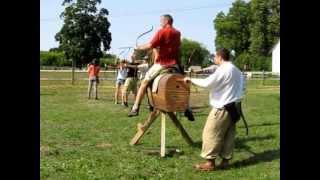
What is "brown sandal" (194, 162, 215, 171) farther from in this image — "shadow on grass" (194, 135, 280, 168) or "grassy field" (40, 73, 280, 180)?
"shadow on grass" (194, 135, 280, 168)

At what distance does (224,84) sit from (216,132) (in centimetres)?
66

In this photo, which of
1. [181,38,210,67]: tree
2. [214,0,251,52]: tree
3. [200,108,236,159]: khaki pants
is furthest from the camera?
[214,0,251,52]: tree

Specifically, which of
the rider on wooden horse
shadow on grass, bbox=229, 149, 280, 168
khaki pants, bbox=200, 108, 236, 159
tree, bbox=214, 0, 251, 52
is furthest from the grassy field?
tree, bbox=214, 0, 251, 52

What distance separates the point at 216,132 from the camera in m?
7.59

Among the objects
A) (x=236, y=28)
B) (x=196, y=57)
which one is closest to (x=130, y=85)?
(x=196, y=57)

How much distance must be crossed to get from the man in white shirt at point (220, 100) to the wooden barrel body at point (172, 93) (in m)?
0.82

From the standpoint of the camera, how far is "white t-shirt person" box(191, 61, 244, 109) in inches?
292

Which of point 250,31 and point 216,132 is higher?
point 250,31

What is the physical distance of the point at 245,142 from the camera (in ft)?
33.2

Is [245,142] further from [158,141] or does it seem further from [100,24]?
[100,24]

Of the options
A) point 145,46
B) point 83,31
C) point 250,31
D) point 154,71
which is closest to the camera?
point 145,46

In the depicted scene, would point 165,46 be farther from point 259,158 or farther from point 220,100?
point 259,158
